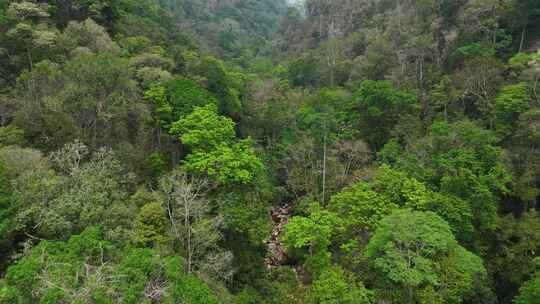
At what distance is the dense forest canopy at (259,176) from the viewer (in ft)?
43.0

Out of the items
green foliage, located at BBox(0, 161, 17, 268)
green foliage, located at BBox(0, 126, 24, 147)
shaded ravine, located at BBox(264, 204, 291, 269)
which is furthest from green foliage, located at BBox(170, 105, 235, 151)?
shaded ravine, located at BBox(264, 204, 291, 269)

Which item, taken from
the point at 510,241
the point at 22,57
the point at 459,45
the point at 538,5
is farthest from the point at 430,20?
the point at 22,57

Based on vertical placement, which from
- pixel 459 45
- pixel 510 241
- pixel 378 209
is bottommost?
pixel 510 241

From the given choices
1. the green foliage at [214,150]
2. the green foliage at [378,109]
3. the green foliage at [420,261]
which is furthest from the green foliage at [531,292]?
the green foliage at [378,109]

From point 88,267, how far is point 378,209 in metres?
15.1

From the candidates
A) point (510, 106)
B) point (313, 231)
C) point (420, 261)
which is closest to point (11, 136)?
point (313, 231)

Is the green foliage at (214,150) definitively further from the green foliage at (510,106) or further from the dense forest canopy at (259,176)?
the green foliage at (510,106)

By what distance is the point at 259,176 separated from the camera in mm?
22859

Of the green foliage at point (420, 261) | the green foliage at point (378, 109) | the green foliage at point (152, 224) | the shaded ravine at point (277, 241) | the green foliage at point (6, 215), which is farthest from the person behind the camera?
the green foliage at point (378, 109)

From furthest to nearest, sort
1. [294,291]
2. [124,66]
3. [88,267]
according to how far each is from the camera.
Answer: [124,66]
[294,291]
[88,267]

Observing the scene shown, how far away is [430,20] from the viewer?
4050cm

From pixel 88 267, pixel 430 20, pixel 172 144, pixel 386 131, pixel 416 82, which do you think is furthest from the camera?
pixel 430 20

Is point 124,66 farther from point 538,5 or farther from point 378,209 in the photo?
point 538,5

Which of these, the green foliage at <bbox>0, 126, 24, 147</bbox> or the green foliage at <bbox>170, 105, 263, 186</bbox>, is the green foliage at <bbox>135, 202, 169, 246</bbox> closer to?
the green foliage at <bbox>170, 105, 263, 186</bbox>
